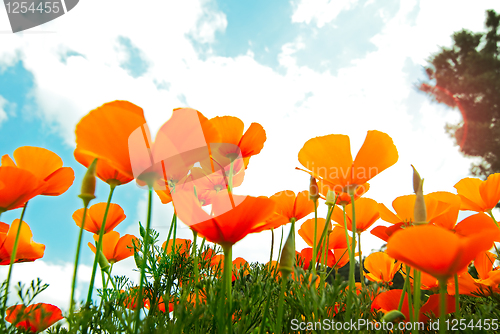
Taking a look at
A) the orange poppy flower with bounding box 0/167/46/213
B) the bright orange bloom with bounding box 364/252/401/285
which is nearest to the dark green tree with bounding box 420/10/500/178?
the bright orange bloom with bounding box 364/252/401/285

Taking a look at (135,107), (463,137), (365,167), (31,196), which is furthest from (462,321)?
(463,137)

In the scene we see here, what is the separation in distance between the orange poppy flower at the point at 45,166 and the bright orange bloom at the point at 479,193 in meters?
1.28

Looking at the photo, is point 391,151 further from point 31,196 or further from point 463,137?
point 463,137

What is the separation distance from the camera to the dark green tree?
1238 centimetres

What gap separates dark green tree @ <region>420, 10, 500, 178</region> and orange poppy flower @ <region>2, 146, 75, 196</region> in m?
14.5

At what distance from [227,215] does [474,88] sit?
56.6 ft

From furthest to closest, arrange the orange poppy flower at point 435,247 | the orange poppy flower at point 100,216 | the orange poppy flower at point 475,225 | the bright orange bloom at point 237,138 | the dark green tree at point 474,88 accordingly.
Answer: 1. the dark green tree at point 474,88
2. the orange poppy flower at point 100,216
3. the bright orange bloom at point 237,138
4. the orange poppy flower at point 475,225
5. the orange poppy flower at point 435,247

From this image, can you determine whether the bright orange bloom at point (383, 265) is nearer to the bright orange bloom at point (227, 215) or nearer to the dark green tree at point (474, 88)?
the bright orange bloom at point (227, 215)

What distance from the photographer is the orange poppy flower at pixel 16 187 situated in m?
0.64

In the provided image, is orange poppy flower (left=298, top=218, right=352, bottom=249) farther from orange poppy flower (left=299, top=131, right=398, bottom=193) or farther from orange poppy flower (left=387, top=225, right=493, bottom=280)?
orange poppy flower (left=387, top=225, right=493, bottom=280)

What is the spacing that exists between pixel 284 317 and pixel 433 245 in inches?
14.2

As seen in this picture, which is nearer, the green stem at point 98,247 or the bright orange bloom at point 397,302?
the green stem at point 98,247

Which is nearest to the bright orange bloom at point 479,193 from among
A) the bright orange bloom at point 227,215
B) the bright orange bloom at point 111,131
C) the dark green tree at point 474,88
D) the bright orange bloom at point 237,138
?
the bright orange bloom at point 237,138

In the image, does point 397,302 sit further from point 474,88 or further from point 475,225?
point 474,88
